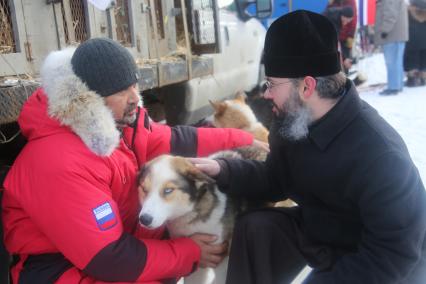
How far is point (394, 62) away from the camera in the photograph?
870 cm

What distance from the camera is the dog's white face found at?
2.09 m

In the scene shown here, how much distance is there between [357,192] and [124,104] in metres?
1.04

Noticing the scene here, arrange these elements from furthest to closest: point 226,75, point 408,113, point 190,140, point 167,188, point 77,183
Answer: point 408,113, point 226,75, point 190,140, point 167,188, point 77,183

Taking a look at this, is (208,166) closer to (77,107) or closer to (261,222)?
(261,222)

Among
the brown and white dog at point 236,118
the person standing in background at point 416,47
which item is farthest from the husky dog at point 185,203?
the person standing in background at point 416,47

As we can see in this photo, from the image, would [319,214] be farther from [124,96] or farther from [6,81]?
[6,81]

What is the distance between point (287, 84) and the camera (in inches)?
81.8

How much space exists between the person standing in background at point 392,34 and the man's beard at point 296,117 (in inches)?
288

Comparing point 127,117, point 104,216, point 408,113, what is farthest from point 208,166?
point 408,113

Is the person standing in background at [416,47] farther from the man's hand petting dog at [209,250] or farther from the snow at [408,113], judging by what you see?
the man's hand petting dog at [209,250]

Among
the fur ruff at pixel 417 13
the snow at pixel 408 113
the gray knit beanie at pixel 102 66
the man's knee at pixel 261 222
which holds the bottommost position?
the snow at pixel 408 113

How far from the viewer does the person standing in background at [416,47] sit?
9.55 metres

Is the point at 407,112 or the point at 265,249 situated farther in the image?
the point at 407,112

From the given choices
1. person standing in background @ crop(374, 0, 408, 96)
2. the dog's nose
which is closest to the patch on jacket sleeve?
the dog's nose
